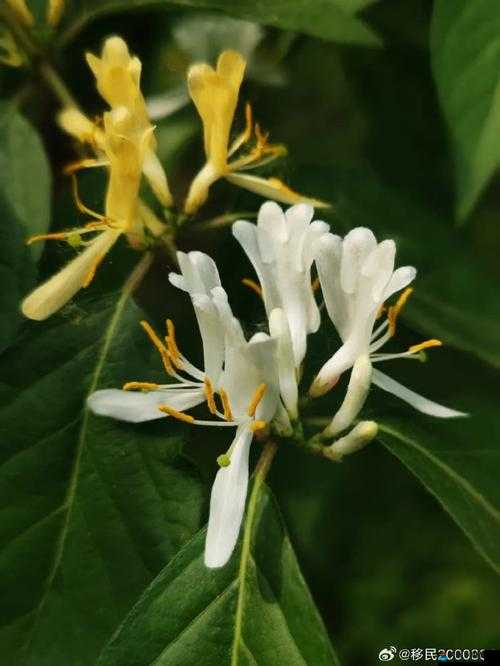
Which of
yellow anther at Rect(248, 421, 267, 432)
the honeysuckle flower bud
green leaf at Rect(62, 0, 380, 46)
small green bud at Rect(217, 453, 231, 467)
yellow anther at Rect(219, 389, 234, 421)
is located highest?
the honeysuckle flower bud

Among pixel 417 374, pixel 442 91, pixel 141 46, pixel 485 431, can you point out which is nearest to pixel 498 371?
pixel 417 374

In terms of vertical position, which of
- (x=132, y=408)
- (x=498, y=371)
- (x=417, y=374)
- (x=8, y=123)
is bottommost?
(x=498, y=371)

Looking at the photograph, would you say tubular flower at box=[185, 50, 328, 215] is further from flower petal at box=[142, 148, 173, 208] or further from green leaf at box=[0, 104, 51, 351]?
green leaf at box=[0, 104, 51, 351]

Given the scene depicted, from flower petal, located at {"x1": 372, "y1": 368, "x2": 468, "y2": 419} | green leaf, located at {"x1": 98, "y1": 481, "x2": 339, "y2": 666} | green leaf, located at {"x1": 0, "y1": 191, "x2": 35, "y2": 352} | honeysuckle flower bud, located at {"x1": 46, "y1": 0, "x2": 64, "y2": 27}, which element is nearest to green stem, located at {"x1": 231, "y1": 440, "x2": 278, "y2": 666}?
green leaf, located at {"x1": 98, "y1": 481, "x2": 339, "y2": 666}

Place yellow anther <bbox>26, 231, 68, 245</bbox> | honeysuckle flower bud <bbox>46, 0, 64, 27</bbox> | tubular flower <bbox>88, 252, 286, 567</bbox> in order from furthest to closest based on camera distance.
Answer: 1. honeysuckle flower bud <bbox>46, 0, 64, 27</bbox>
2. yellow anther <bbox>26, 231, 68, 245</bbox>
3. tubular flower <bbox>88, 252, 286, 567</bbox>

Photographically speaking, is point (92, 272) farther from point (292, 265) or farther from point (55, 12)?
point (55, 12)

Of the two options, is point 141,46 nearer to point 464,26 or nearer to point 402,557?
point 464,26
